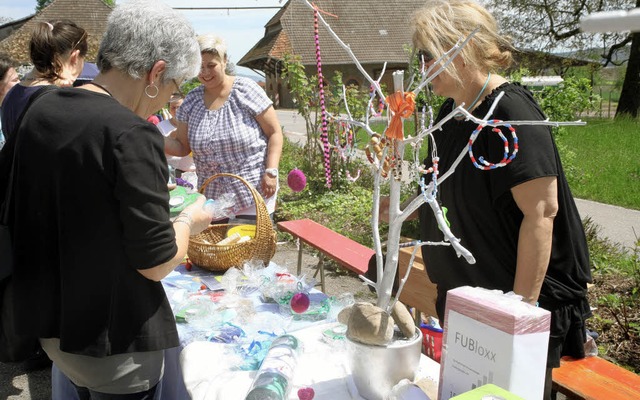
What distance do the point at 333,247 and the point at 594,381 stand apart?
77.5 inches

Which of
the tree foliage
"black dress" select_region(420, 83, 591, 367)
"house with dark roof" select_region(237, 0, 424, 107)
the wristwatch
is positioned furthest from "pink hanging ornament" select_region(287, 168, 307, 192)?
"house with dark roof" select_region(237, 0, 424, 107)

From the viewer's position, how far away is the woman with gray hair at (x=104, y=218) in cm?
124

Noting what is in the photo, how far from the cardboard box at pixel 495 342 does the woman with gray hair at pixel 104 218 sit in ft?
2.34

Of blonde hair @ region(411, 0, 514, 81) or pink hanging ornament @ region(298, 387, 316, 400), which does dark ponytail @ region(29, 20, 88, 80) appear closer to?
blonde hair @ region(411, 0, 514, 81)

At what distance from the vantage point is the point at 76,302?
1305 mm

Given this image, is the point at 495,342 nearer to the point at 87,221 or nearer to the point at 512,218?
the point at 512,218

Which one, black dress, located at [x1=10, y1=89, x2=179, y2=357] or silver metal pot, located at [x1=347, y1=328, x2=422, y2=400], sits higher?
black dress, located at [x1=10, y1=89, x2=179, y2=357]

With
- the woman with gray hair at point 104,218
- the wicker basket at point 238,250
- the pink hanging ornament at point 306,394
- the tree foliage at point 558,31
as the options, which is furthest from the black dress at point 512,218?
the tree foliage at point 558,31

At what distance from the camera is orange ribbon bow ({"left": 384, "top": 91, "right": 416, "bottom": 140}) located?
45.4 inches

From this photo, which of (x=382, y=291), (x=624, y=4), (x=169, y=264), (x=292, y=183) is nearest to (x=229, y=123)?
(x=292, y=183)

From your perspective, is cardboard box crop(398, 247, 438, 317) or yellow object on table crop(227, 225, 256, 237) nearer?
yellow object on table crop(227, 225, 256, 237)

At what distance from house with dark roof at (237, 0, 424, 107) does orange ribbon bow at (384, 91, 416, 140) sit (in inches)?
1097

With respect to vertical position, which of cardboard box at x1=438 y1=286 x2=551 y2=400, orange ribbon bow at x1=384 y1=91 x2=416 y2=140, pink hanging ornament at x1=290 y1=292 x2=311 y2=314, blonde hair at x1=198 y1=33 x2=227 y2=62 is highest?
blonde hair at x1=198 y1=33 x2=227 y2=62

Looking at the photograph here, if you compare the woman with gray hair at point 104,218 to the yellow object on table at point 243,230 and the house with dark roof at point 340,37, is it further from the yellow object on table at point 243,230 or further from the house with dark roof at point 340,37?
the house with dark roof at point 340,37
